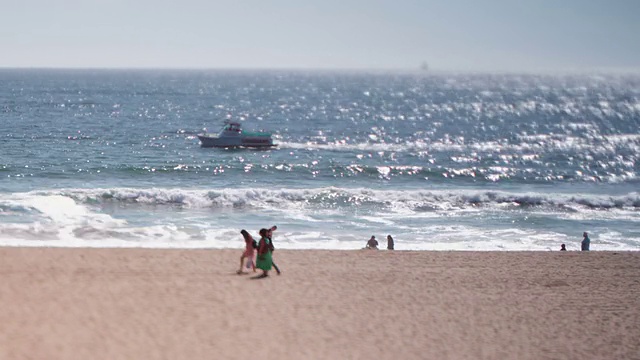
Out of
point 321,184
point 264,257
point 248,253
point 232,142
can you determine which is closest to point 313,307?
point 264,257

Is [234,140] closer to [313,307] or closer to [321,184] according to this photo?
[321,184]

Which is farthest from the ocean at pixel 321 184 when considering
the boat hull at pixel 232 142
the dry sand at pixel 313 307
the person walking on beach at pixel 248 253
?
the person walking on beach at pixel 248 253

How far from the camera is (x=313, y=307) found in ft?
54.0

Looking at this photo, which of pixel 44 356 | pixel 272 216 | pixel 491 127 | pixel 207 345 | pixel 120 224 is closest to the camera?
pixel 44 356

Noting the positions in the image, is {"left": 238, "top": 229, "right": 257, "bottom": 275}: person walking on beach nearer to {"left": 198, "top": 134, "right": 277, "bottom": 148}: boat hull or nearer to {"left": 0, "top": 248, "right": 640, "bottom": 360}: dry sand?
{"left": 0, "top": 248, "right": 640, "bottom": 360}: dry sand

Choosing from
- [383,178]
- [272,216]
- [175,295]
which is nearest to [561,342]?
[175,295]

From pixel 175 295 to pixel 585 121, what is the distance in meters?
84.8

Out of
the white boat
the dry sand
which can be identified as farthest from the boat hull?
the dry sand

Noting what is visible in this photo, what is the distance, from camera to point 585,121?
93.0m

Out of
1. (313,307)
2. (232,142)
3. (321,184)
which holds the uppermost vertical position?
Answer: (232,142)

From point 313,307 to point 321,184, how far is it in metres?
26.3

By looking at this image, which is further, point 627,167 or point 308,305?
point 627,167

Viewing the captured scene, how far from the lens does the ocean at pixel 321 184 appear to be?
28312 millimetres

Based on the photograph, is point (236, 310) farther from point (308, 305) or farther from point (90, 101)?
point (90, 101)
